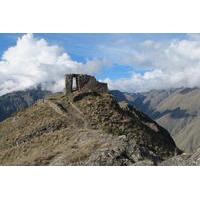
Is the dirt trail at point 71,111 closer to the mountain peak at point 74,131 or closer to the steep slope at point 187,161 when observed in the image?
the mountain peak at point 74,131

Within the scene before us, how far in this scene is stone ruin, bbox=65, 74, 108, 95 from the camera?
90.7m

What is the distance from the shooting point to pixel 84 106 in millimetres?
81875

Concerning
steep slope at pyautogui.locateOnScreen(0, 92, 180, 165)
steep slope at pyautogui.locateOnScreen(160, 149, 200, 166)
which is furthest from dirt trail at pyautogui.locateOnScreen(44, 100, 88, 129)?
steep slope at pyautogui.locateOnScreen(160, 149, 200, 166)

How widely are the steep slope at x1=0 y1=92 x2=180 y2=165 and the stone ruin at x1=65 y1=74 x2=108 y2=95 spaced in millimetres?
3095

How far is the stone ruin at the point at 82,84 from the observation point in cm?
9069

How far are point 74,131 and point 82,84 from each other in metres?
23.5

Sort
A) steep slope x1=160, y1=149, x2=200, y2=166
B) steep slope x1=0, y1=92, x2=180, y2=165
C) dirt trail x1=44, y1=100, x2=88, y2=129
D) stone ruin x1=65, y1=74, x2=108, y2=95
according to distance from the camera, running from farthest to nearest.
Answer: stone ruin x1=65, y1=74, x2=108, y2=95
dirt trail x1=44, y1=100, x2=88, y2=129
steep slope x1=0, y1=92, x2=180, y2=165
steep slope x1=160, y1=149, x2=200, y2=166

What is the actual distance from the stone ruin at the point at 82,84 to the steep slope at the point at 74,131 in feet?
10.2

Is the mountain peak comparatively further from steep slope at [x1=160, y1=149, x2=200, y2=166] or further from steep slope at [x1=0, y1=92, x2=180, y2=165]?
steep slope at [x1=160, y1=149, x2=200, y2=166]

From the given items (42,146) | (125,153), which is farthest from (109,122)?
(125,153)

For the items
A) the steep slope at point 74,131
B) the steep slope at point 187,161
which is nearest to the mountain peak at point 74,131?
the steep slope at point 74,131

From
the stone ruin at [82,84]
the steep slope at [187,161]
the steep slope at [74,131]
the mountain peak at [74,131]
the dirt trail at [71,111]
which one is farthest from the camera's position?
the stone ruin at [82,84]

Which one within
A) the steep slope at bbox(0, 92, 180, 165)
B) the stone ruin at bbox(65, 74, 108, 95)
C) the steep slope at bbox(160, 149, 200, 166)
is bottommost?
the steep slope at bbox(160, 149, 200, 166)
